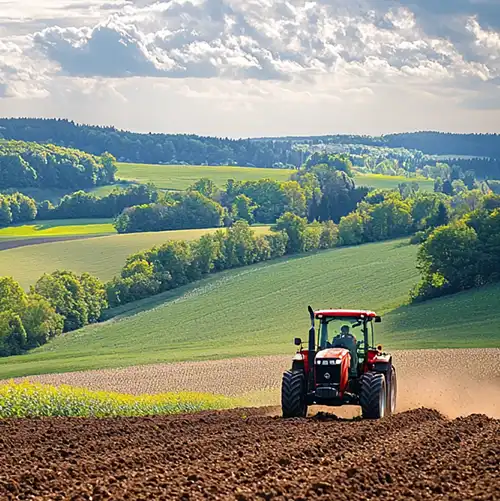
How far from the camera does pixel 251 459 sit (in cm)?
1467

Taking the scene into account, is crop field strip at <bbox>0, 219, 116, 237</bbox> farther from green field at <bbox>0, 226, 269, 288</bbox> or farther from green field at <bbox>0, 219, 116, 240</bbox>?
green field at <bbox>0, 226, 269, 288</bbox>

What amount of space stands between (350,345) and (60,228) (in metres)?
108

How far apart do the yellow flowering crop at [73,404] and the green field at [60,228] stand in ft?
302

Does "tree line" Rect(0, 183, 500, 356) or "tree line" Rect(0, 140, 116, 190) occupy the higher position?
"tree line" Rect(0, 140, 116, 190)

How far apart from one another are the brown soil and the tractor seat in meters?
1.52

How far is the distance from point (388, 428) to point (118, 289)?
2433 inches

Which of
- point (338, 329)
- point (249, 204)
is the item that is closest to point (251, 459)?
point (338, 329)

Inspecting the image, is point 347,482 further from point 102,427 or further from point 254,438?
point 102,427

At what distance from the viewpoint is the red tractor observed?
2055 centimetres

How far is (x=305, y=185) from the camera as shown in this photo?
5556 inches

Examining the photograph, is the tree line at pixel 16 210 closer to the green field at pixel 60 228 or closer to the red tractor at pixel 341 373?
the green field at pixel 60 228

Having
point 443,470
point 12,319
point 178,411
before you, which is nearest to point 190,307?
point 12,319


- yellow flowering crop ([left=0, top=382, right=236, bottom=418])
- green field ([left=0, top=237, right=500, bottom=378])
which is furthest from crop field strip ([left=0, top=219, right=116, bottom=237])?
yellow flowering crop ([left=0, top=382, right=236, bottom=418])

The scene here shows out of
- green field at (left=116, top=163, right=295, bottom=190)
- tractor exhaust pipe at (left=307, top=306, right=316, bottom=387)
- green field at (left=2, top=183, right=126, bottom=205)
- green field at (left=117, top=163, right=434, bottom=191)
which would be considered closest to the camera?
tractor exhaust pipe at (left=307, top=306, right=316, bottom=387)
